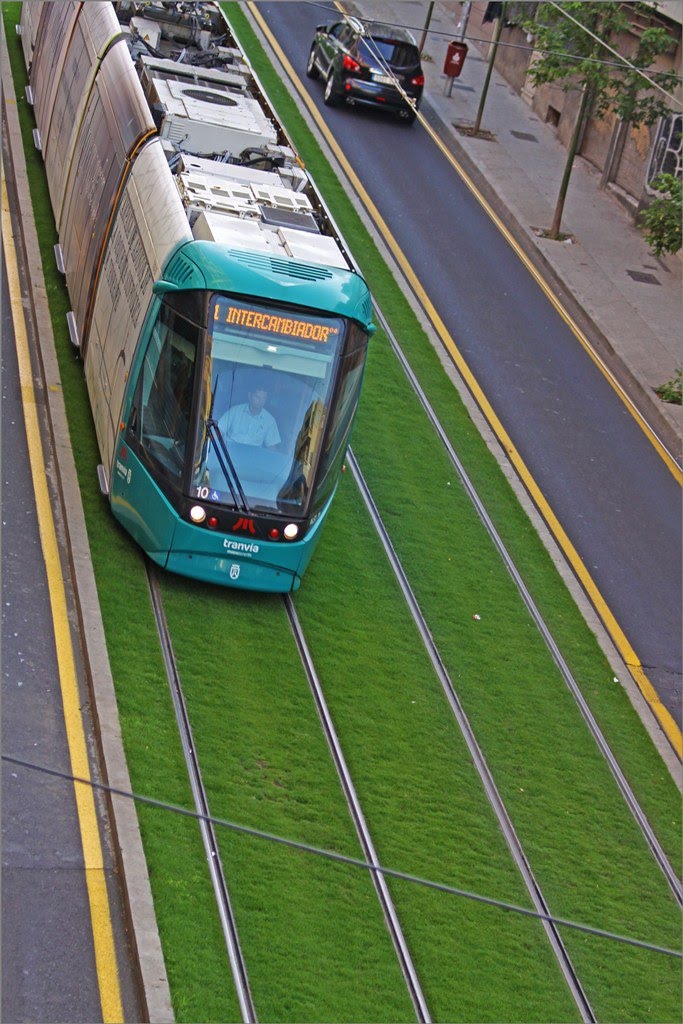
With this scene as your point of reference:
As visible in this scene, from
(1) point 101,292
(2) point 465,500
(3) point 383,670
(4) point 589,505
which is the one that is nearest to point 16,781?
(3) point 383,670

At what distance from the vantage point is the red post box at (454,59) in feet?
119

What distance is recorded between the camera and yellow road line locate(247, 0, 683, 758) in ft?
49.4

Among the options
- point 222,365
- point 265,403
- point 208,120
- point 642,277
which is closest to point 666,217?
point 642,277

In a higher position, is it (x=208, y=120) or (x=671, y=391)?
(x=208, y=120)

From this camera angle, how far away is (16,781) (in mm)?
10453

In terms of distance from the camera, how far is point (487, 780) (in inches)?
488

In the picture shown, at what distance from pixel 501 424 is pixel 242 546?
736 centimetres

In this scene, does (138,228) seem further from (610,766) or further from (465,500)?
(610,766)

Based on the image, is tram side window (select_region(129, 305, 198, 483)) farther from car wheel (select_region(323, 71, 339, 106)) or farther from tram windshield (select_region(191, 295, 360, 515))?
car wheel (select_region(323, 71, 339, 106))

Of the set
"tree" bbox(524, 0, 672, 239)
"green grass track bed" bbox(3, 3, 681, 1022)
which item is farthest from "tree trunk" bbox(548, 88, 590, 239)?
"green grass track bed" bbox(3, 3, 681, 1022)

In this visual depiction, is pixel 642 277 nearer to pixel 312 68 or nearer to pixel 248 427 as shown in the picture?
pixel 312 68

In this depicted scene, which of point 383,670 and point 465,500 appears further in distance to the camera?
point 465,500

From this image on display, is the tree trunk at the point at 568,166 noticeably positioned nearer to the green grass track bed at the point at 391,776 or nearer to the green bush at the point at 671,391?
the green bush at the point at 671,391

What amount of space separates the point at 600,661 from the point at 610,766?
191 cm
